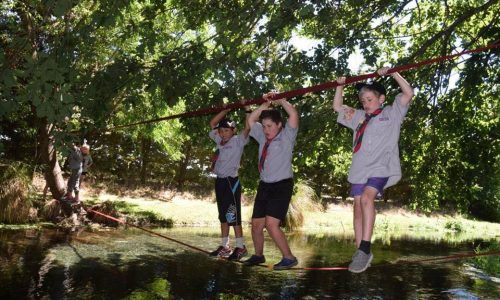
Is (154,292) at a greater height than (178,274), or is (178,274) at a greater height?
(178,274)

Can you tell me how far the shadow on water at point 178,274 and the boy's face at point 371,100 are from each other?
6355 mm

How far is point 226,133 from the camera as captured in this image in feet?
20.6

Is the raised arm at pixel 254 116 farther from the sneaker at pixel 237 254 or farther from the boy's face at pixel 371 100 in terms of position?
the sneaker at pixel 237 254

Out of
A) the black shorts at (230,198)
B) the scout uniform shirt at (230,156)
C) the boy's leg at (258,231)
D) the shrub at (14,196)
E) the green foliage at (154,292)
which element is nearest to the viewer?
the boy's leg at (258,231)

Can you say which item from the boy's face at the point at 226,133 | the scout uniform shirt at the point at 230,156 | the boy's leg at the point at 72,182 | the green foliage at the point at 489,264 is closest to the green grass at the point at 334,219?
the boy's leg at the point at 72,182

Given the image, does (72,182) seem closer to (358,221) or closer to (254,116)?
(254,116)

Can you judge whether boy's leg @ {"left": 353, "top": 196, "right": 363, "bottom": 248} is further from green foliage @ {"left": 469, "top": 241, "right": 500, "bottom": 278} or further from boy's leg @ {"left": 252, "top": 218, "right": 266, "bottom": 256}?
green foliage @ {"left": 469, "top": 241, "right": 500, "bottom": 278}

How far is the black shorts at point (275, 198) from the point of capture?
5293 mm

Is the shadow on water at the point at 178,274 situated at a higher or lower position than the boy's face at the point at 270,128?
lower

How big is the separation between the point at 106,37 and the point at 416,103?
10.8m

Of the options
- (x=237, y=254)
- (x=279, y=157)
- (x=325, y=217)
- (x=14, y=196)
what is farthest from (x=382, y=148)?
(x=325, y=217)

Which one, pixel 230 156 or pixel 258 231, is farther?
pixel 230 156

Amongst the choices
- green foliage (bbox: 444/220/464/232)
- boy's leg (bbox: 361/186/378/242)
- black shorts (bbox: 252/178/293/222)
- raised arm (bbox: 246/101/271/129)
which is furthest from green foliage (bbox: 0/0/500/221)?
green foliage (bbox: 444/220/464/232)

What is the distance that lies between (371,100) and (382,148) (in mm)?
480
